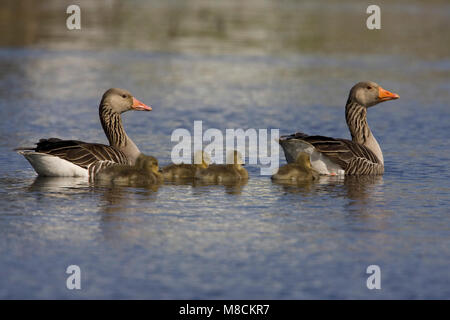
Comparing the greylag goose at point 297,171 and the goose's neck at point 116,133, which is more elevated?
the goose's neck at point 116,133

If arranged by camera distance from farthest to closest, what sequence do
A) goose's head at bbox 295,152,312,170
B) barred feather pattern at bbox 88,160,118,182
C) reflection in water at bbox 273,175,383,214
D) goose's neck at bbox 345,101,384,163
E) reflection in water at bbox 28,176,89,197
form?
goose's neck at bbox 345,101,384,163 → goose's head at bbox 295,152,312,170 → barred feather pattern at bbox 88,160,118,182 → reflection in water at bbox 28,176,89,197 → reflection in water at bbox 273,175,383,214

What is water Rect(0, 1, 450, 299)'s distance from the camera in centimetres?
805

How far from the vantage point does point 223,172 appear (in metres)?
12.4

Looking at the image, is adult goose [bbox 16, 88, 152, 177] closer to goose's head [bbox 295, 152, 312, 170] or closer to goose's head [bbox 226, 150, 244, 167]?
goose's head [bbox 226, 150, 244, 167]

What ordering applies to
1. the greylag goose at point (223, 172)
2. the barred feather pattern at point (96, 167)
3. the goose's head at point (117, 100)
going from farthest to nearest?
the goose's head at point (117, 100) < the greylag goose at point (223, 172) < the barred feather pattern at point (96, 167)

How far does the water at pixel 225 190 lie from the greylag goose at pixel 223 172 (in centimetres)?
27

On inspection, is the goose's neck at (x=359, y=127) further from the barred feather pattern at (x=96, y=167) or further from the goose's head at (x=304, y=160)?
the barred feather pattern at (x=96, y=167)

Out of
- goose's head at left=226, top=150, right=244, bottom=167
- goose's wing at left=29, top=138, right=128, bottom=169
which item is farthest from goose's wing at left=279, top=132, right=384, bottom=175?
goose's wing at left=29, top=138, right=128, bottom=169

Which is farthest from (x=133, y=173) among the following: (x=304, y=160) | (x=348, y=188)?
(x=348, y=188)

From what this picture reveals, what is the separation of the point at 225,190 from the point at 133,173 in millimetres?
1396

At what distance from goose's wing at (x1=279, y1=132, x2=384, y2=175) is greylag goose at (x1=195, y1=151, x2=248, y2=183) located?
32.9 inches

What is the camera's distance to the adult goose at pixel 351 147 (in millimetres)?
12859

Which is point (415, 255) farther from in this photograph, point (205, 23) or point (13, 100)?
point (205, 23)

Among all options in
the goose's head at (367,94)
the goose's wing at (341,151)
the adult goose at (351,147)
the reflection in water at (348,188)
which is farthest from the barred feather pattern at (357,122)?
the reflection in water at (348,188)
